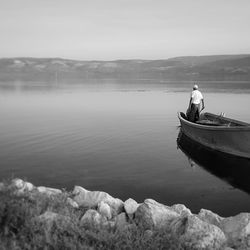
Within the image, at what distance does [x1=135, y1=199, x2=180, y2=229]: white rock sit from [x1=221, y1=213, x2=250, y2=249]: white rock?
1.20 m

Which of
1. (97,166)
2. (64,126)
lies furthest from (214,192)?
(64,126)

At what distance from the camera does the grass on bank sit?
19.0ft

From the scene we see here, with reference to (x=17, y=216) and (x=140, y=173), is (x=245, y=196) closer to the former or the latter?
(x=140, y=173)

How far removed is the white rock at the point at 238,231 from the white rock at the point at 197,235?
0.35 m

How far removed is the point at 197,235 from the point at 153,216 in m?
1.32

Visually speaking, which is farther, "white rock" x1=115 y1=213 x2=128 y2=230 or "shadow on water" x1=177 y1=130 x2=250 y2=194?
"shadow on water" x1=177 y1=130 x2=250 y2=194

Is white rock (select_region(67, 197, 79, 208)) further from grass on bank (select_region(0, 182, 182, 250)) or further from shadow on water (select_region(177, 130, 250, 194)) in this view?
shadow on water (select_region(177, 130, 250, 194))

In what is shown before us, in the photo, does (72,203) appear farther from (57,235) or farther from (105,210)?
→ (57,235)

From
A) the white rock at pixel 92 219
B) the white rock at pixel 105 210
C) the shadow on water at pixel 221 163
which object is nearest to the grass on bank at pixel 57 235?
the white rock at pixel 92 219

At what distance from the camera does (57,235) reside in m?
6.19

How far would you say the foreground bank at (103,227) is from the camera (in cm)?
595

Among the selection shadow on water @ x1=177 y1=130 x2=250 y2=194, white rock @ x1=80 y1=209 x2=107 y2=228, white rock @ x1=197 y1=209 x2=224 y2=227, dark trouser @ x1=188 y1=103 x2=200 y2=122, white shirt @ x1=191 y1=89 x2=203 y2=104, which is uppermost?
white shirt @ x1=191 y1=89 x2=203 y2=104

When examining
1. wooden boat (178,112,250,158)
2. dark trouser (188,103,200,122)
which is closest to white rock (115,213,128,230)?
wooden boat (178,112,250,158)

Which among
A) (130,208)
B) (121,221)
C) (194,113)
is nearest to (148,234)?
(121,221)
